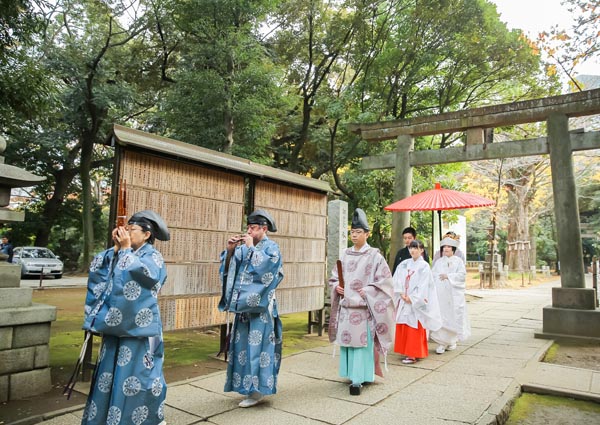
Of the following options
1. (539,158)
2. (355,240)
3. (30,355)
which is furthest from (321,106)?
(539,158)

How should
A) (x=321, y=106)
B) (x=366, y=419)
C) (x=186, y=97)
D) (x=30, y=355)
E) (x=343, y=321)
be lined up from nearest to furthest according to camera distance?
(x=366, y=419) < (x=30, y=355) < (x=343, y=321) < (x=186, y=97) < (x=321, y=106)

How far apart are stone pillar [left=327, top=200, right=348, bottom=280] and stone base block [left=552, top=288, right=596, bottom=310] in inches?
174

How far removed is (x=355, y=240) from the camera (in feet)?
16.7

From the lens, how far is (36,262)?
19.2m

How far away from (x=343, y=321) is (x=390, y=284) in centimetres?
72

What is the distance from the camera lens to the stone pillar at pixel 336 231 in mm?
8805

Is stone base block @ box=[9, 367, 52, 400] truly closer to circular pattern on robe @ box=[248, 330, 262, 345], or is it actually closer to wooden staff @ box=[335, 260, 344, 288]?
circular pattern on robe @ box=[248, 330, 262, 345]

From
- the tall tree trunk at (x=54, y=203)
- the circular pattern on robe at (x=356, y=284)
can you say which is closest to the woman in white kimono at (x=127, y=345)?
the circular pattern on robe at (x=356, y=284)

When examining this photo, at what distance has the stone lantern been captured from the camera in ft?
14.0

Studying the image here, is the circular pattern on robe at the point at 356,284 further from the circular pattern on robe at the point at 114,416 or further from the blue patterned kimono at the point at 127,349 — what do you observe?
the circular pattern on robe at the point at 114,416

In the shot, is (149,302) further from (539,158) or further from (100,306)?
(539,158)

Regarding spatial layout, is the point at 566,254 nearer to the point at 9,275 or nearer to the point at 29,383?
the point at 29,383

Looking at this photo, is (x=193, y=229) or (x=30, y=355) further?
(x=193, y=229)

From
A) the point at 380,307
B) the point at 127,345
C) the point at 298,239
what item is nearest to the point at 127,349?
the point at 127,345
